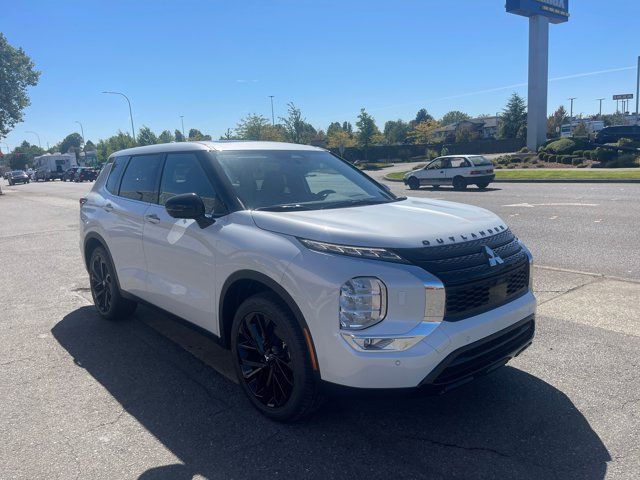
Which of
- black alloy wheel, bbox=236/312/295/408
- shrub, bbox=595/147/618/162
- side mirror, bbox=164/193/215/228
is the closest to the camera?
black alloy wheel, bbox=236/312/295/408

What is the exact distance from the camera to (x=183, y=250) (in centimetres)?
393

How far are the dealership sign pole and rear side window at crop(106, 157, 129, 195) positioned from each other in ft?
135

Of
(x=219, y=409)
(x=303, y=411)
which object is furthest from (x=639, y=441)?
(x=219, y=409)

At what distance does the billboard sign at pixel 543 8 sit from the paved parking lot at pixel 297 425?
40638 mm

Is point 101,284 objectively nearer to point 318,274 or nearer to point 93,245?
point 93,245

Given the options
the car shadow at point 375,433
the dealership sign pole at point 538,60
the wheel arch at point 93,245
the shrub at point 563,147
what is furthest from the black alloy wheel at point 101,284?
the dealership sign pole at point 538,60

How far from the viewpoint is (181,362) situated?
4430 millimetres

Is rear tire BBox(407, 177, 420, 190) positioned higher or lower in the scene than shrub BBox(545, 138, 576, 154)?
lower

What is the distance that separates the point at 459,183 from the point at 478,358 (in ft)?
68.1

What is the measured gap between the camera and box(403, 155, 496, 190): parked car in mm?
22344

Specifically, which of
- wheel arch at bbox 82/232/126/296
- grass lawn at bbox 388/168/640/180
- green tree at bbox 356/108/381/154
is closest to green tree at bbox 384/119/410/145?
green tree at bbox 356/108/381/154

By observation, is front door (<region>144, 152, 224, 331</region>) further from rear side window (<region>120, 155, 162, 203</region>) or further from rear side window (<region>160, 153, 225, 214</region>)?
rear side window (<region>120, 155, 162, 203</region>)

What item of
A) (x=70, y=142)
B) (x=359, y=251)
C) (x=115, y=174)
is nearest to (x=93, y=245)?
(x=115, y=174)

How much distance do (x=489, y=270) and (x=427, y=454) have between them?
110 cm
